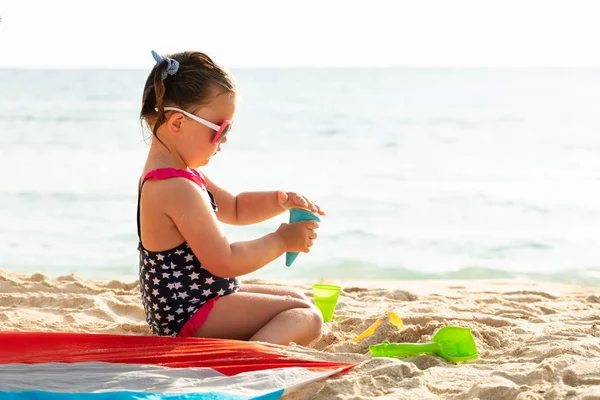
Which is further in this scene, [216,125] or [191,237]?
[216,125]

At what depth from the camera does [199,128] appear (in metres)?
2.71

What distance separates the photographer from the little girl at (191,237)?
8.63 ft

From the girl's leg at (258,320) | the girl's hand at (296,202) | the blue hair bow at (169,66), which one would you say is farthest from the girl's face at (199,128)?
the girl's leg at (258,320)

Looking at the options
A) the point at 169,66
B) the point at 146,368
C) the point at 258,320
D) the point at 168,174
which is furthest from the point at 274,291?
the point at 169,66

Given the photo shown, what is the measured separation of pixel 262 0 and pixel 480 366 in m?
28.2

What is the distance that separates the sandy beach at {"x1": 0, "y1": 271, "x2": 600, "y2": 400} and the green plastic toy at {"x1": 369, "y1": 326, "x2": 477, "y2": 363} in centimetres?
4

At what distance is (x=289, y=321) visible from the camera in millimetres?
2754

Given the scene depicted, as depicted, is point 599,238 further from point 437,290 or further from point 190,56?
point 190,56

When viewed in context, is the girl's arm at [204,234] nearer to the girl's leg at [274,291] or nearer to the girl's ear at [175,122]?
the girl's ear at [175,122]

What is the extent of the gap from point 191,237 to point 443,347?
39.2 inches

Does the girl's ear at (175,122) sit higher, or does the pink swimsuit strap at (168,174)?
the girl's ear at (175,122)

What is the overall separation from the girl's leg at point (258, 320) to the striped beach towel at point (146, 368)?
6.9 inches

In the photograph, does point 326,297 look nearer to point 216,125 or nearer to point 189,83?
point 216,125

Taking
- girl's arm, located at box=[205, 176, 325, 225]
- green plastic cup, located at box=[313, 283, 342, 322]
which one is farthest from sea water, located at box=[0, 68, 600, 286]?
green plastic cup, located at box=[313, 283, 342, 322]
